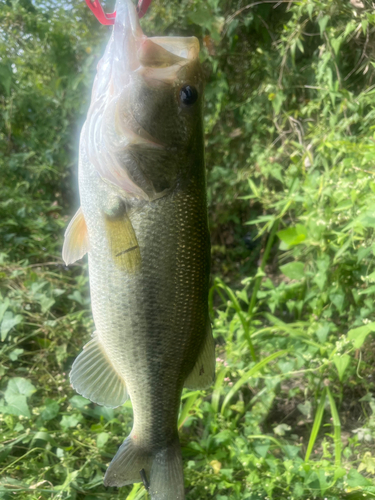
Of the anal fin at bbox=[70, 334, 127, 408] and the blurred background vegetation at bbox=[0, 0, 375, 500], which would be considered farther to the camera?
the blurred background vegetation at bbox=[0, 0, 375, 500]

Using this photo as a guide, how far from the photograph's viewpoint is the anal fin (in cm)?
97

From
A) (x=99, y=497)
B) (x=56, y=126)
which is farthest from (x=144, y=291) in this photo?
(x=56, y=126)

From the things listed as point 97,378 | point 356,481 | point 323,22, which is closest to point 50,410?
point 97,378

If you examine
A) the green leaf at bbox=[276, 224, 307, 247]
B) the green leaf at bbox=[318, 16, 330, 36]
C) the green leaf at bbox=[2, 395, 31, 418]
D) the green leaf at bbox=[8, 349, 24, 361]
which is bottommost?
the green leaf at bbox=[2, 395, 31, 418]

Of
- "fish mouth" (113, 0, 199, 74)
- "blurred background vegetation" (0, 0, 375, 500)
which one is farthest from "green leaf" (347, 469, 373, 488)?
"fish mouth" (113, 0, 199, 74)

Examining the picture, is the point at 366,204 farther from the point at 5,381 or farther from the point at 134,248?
the point at 5,381

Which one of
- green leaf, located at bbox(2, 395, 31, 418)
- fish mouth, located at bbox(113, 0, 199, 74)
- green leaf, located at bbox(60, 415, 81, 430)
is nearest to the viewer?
fish mouth, located at bbox(113, 0, 199, 74)

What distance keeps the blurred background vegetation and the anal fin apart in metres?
0.51

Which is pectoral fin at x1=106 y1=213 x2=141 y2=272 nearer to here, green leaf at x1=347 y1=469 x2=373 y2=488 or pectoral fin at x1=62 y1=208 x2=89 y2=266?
pectoral fin at x1=62 y1=208 x2=89 y2=266

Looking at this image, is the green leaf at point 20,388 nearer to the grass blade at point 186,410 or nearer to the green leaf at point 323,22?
the grass blade at point 186,410

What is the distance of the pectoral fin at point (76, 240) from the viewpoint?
95cm

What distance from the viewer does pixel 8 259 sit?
89.4 inches

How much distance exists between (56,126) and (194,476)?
265cm

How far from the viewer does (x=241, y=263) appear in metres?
3.28
